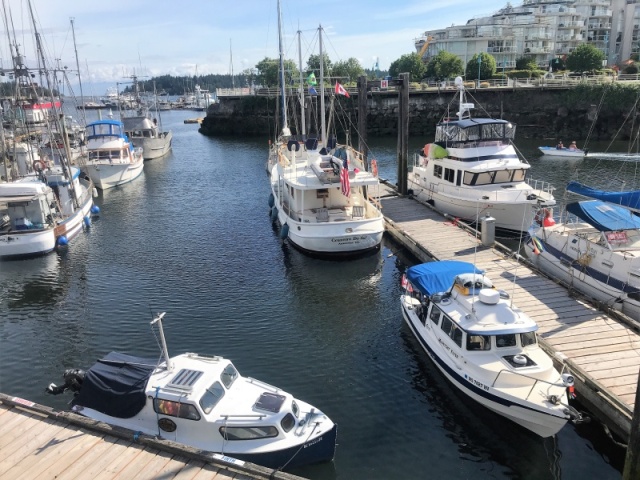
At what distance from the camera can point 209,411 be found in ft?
38.7

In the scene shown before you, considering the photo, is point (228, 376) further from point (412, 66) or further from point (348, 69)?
point (348, 69)

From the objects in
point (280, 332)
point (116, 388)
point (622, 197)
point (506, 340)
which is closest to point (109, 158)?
point (280, 332)

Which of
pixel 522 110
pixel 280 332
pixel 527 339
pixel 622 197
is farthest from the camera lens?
pixel 522 110

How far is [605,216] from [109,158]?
4299cm

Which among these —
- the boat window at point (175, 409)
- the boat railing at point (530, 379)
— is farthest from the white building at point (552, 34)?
the boat window at point (175, 409)

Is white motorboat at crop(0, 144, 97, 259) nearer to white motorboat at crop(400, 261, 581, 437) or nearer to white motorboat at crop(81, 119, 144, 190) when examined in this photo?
white motorboat at crop(81, 119, 144, 190)

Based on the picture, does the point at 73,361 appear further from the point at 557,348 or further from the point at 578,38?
the point at 578,38

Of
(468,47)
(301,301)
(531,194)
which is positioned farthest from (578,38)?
(301,301)

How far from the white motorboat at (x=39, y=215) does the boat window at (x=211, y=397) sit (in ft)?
66.5

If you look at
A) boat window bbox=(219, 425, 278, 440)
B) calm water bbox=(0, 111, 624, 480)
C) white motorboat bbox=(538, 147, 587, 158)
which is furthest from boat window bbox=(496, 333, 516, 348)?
white motorboat bbox=(538, 147, 587, 158)

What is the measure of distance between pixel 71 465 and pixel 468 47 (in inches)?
4463

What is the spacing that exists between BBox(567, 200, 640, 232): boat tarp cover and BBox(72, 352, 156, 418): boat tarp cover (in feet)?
55.4

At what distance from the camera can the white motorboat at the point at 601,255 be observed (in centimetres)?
1797

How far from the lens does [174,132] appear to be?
97125 millimetres
